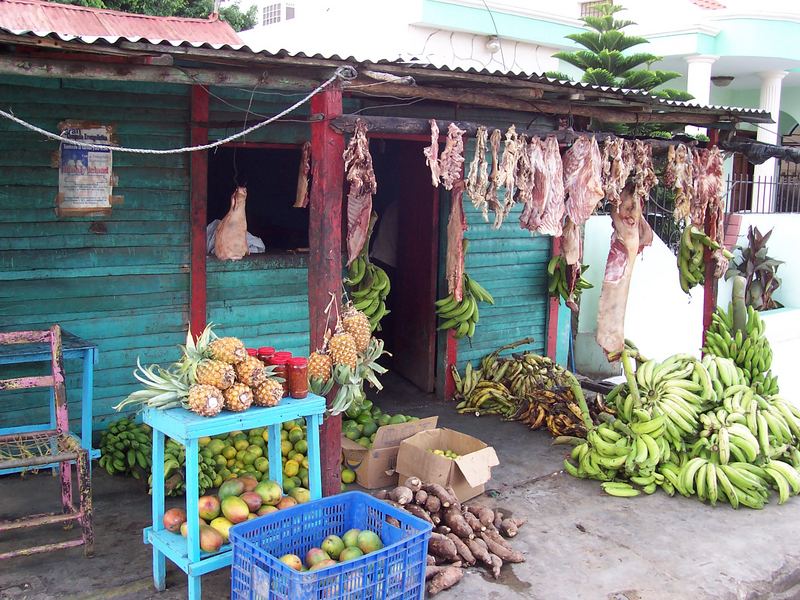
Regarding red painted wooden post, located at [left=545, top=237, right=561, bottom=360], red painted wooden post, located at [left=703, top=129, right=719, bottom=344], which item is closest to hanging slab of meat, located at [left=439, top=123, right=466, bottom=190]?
red painted wooden post, located at [left=703, top=129, right=719, bottom=344]

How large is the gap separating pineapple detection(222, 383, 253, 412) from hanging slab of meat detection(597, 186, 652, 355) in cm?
423

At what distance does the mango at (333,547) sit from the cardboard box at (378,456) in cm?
183

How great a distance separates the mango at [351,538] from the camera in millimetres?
4234

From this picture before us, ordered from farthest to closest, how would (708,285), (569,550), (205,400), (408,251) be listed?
(408,251), (708,285), (569,550), (205,400)

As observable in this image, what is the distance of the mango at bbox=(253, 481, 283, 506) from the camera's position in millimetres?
4520

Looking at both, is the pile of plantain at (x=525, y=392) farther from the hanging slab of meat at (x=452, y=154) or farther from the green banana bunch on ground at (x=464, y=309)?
the hanging slab of meat at (x=452, y=154)

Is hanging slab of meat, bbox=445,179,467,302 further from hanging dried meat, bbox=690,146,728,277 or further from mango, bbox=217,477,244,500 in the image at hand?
mango, bbox=217,477,244,500

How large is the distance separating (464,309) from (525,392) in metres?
1.09

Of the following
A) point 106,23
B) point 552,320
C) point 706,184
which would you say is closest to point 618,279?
point 706,184

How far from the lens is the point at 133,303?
6621mm

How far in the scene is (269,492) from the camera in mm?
4535

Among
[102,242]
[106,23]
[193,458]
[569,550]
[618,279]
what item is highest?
[106,23]

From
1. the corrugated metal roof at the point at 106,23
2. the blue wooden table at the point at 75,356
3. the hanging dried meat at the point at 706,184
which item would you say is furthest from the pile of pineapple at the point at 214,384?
the hanging dried meat at the point at 706,184

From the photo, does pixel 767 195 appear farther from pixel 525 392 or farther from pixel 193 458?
pixel 193 458
